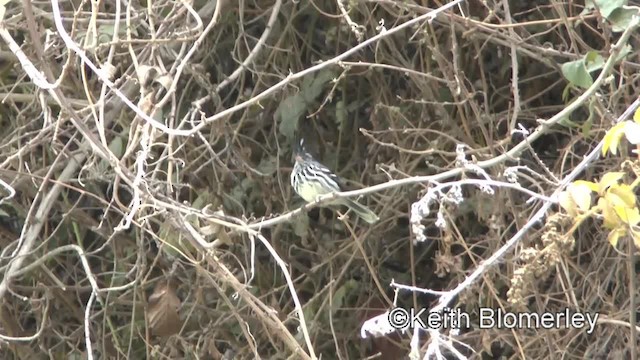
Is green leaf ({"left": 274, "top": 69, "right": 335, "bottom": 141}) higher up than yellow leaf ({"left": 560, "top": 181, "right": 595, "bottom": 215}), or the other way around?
yellow leaf ({"left": 560, "top": 181, "right": 595, "bottom": 215})

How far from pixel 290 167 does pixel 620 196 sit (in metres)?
1.66

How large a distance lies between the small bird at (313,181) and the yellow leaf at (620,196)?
4.01ft

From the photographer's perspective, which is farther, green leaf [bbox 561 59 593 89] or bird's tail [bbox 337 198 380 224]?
bird's tail [bbox 337 198 380 224]

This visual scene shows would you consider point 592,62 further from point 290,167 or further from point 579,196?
point 290,167

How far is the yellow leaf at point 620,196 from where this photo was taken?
5.54ft

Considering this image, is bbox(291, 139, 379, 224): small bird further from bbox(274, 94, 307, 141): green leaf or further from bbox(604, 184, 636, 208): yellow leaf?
bbox(604, 184, 636, 208): yellow leaf

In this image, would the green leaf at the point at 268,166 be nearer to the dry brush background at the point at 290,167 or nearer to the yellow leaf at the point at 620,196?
the dry brush background at the point at 290,167

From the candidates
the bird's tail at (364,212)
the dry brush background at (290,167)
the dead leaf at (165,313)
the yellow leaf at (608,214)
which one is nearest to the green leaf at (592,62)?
the dry brush background at (290,167)

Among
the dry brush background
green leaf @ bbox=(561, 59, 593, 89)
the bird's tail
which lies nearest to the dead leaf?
the dry brush background

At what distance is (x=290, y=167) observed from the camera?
326 centimetres

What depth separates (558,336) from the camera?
268 centimetres

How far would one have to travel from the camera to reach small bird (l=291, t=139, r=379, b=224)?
289cm
